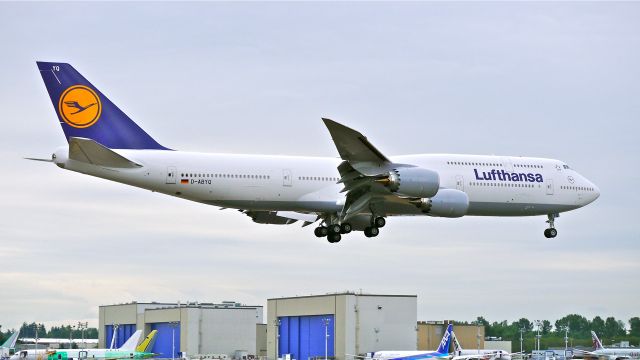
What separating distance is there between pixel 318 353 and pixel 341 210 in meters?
47.1

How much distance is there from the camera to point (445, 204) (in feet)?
185

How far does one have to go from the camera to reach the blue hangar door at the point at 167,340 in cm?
12250

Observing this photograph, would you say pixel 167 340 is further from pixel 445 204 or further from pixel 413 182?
pixel 413 182

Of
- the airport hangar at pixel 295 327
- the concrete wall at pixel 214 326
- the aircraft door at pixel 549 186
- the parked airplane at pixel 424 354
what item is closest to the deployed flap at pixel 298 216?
the aircraft door at pixel 549 186

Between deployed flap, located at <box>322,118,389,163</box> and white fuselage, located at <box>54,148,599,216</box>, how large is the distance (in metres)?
4.20

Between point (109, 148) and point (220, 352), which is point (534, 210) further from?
point (220, 352)

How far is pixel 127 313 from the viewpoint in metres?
138

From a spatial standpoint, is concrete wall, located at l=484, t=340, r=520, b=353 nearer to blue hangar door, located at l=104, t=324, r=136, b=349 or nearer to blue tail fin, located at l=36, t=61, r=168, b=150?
blue hangar door, located at l=104, t=324, r=136, b=349

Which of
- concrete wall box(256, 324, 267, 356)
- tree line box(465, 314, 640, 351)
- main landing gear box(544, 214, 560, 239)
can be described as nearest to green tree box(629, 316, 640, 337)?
tree line box(465, 314, 640, 351)

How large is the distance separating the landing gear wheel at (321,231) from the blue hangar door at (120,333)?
80.5 meters

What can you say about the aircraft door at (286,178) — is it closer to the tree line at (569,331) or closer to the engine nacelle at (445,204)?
the engine nacelle at (445,204)

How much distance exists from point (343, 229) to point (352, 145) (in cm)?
751

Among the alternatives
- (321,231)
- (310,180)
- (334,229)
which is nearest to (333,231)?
(334,229)

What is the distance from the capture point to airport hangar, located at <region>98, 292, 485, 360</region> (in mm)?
98188
